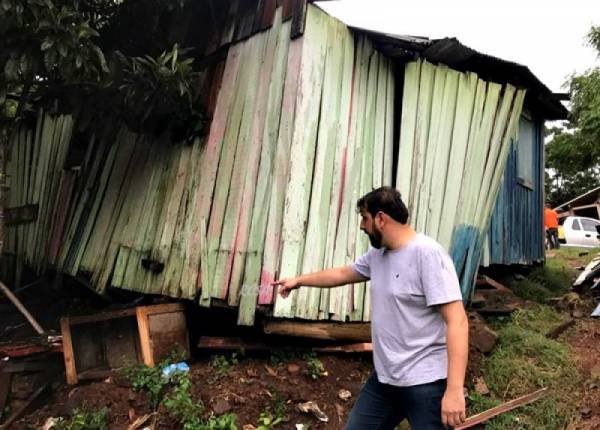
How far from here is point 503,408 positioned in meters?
4.14

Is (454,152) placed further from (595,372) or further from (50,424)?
(50,424)

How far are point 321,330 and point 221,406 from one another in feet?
3.80

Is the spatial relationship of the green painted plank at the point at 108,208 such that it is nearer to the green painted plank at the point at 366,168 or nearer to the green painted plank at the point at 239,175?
the green painted plank at the point at 239,175

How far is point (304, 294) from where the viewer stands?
4539 mm

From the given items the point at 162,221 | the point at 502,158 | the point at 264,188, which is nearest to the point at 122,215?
the point at 162,221

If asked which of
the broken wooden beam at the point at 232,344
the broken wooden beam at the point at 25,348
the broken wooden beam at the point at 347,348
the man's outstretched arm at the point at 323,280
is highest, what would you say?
the man's outstretched arm at the point at 323,280

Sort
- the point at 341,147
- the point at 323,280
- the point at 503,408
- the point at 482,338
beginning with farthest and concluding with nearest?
the point at 482,338
the point at 341,147
the point at 503,408
the point at 323,280

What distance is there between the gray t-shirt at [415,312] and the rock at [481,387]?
7.97ft

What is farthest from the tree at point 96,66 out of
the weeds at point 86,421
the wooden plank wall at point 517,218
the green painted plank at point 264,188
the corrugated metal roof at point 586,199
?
the corrugated metal roof at point 586,199

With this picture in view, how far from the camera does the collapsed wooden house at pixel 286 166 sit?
15.1 feet

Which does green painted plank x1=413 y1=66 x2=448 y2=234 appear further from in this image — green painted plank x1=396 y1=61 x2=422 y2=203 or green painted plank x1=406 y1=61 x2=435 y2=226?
green painted plank x1=396 y1=61 x2=422 y2=203

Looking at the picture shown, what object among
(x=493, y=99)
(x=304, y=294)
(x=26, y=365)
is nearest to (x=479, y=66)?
(x=493, y=99)

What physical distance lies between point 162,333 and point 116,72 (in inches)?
108

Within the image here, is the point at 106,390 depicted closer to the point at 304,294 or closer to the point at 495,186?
the point at 304,294
